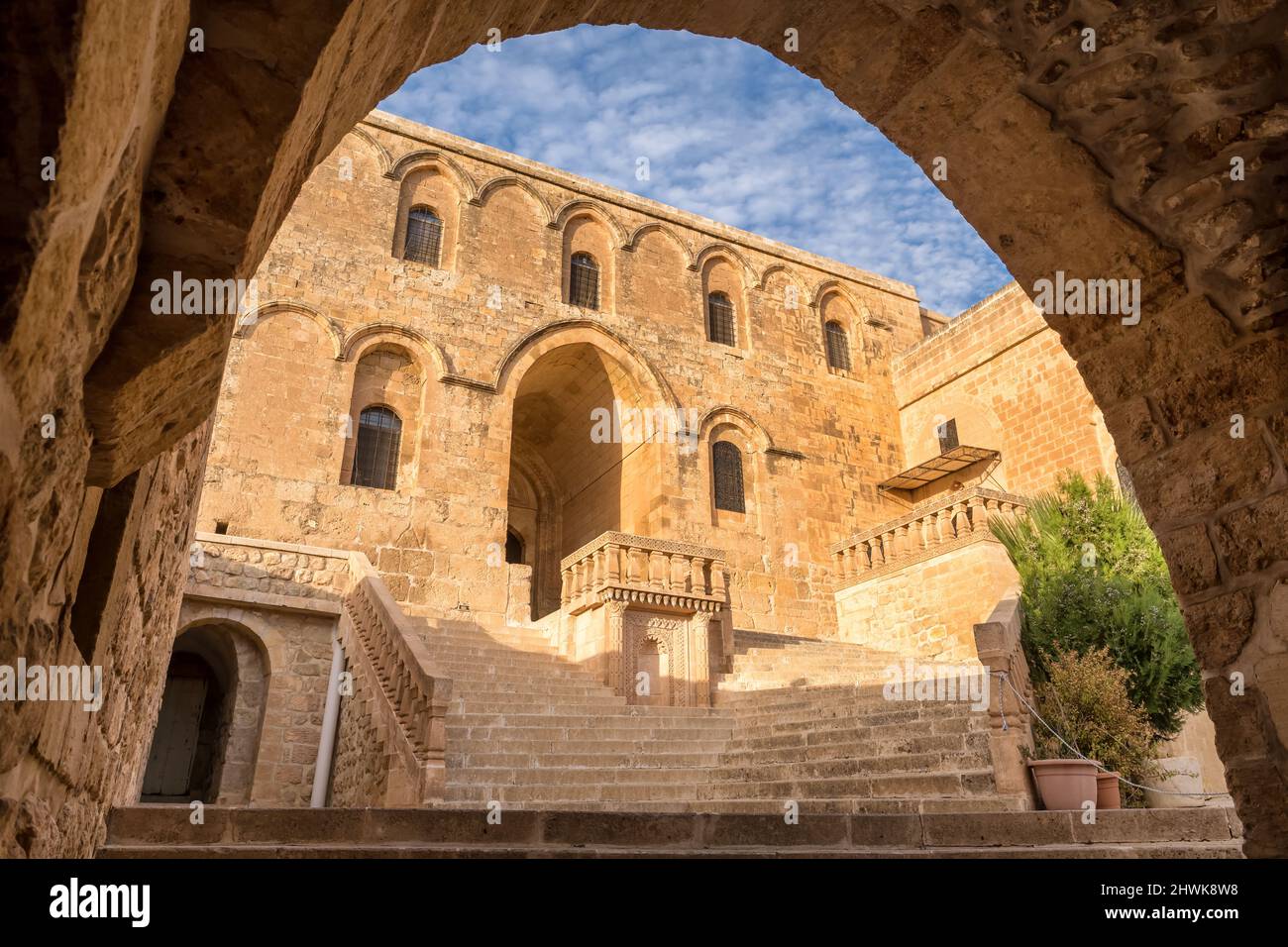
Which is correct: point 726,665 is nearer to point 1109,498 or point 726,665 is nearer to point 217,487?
point 1109,498

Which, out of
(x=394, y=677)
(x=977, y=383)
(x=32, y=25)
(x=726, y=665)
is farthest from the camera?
(x=977, y=383)

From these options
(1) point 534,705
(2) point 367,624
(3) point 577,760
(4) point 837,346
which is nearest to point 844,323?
(4) point 837,346

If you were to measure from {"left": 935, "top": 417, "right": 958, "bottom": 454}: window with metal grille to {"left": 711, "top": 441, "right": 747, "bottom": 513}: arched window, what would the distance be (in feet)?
16.2

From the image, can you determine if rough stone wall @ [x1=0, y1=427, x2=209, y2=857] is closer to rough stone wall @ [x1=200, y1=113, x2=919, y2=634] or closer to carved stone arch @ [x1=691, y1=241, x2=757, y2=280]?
rough stone wall @ [x1=200, y1=113, x2=919, y2=634]

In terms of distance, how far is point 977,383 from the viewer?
19.2m

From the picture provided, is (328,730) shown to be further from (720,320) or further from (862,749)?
(720,320)

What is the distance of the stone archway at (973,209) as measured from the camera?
131cm

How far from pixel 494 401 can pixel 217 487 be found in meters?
5.18

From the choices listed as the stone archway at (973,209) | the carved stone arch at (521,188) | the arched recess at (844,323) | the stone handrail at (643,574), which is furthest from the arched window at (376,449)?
the stone archway at (973,209)

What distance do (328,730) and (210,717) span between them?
4538 mm

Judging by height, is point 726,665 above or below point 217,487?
below

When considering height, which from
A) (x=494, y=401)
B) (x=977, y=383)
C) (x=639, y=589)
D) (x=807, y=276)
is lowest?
(x=639, y=589)
